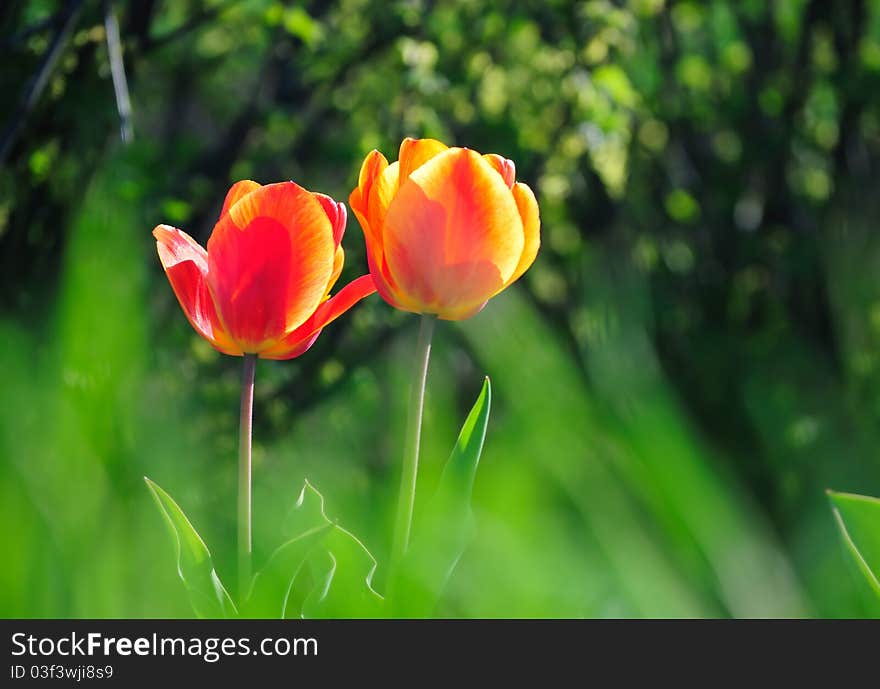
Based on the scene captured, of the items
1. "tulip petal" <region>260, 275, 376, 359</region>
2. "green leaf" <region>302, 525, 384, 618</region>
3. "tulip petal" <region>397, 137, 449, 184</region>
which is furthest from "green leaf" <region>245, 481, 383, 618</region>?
"tulip petal" <region>397, 137, 449, 184</region>

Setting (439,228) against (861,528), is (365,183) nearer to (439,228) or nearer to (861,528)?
(439,228)

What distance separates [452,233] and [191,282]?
16 cm

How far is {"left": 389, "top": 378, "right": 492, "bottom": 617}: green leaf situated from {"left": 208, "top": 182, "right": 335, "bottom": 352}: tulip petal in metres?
0.14

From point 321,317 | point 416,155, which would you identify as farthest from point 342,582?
point 416,155

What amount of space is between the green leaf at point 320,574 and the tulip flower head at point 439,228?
0.49 ft

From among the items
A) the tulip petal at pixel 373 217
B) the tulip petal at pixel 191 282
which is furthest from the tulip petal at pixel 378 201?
the tulip petal at pixel 191 282

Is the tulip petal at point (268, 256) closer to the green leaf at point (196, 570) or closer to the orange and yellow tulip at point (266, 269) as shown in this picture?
the orange and yellow tulip at point (266, 269)

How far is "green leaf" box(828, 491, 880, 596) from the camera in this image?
0.65m

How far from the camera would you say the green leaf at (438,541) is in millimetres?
577

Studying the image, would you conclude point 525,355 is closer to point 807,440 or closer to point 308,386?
point 308,386

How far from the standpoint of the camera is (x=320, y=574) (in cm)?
66

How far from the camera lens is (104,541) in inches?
22.6

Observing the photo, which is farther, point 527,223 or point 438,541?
point 527,223
